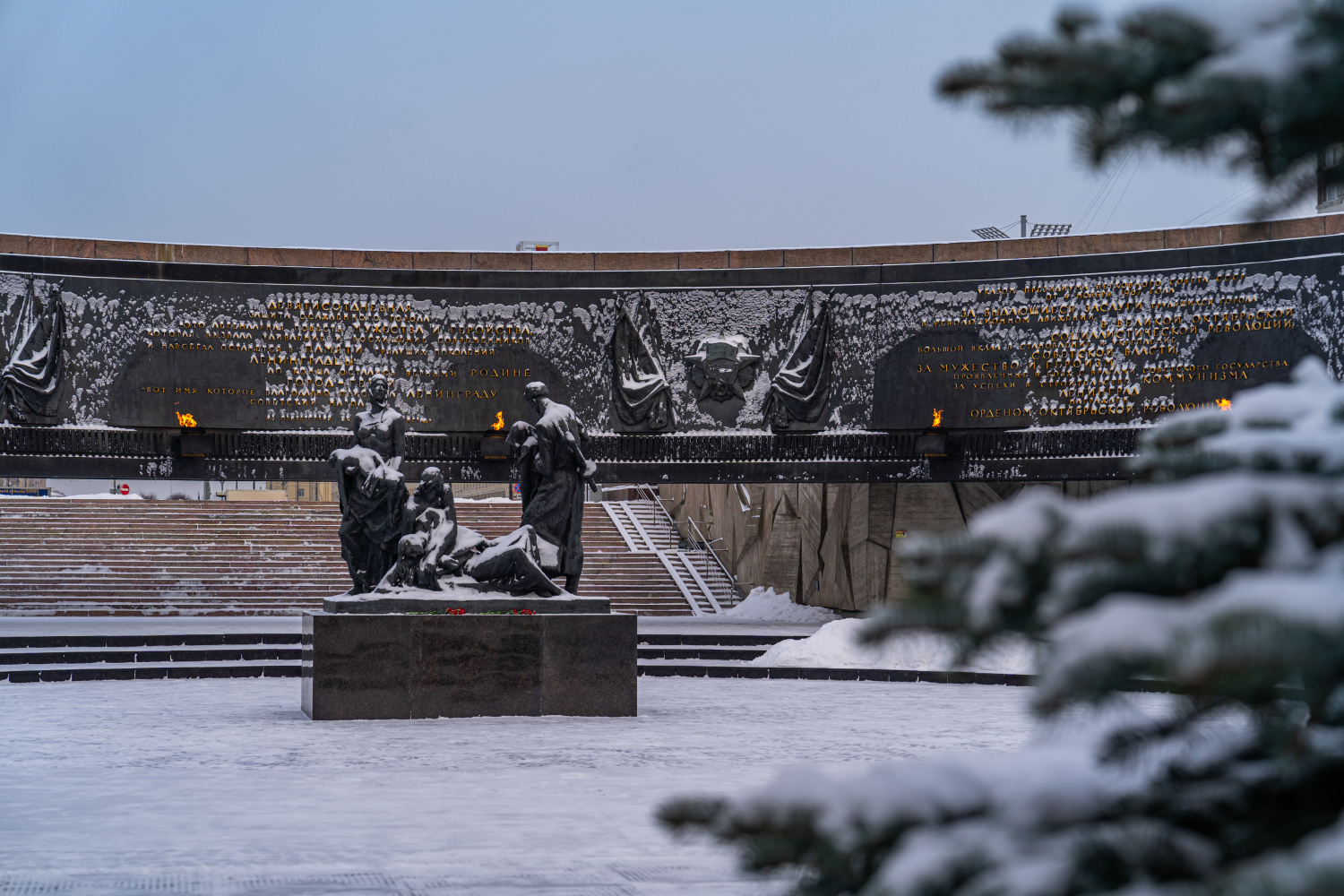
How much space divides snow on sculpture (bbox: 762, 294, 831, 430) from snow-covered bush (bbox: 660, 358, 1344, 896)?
17.4 meters

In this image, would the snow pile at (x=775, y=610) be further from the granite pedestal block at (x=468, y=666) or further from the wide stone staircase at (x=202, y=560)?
the granite pedestal block at (x=468, y=666)

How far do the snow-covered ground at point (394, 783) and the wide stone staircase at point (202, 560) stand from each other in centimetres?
833

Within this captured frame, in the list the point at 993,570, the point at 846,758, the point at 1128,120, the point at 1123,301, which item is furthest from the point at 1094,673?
the point at 1123,301

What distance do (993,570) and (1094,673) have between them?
9.9 inches

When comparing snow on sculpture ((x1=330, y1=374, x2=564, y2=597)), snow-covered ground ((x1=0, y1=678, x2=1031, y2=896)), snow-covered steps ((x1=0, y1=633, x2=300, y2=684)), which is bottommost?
snow-covered steps ((x1=0, y1=633, x2=300, y2=684))

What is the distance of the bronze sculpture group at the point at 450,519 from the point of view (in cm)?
1051

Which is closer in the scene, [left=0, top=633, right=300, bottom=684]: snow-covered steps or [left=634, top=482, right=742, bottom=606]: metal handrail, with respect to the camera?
[left=0, top=633, right=300, bottom=684]: snow-covered steps

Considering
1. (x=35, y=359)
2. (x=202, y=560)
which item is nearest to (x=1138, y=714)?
(x=35, y=359)

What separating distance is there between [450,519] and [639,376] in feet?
28.3

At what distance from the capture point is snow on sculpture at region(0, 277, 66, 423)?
17938mm

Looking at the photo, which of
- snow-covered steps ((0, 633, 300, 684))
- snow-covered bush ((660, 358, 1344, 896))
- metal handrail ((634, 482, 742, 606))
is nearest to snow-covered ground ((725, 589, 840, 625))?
metal handrail ((634, 482, 742, 606))

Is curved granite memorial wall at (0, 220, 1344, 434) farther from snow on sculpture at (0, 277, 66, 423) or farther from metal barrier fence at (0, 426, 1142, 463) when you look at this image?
metal barrier fence at (0, 426, 1142, 463)

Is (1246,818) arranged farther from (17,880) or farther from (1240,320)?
(1240,320)

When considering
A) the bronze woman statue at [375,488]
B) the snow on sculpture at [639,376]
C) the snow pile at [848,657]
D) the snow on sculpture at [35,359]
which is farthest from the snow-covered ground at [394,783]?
the snow on sculpture at [639,376]
